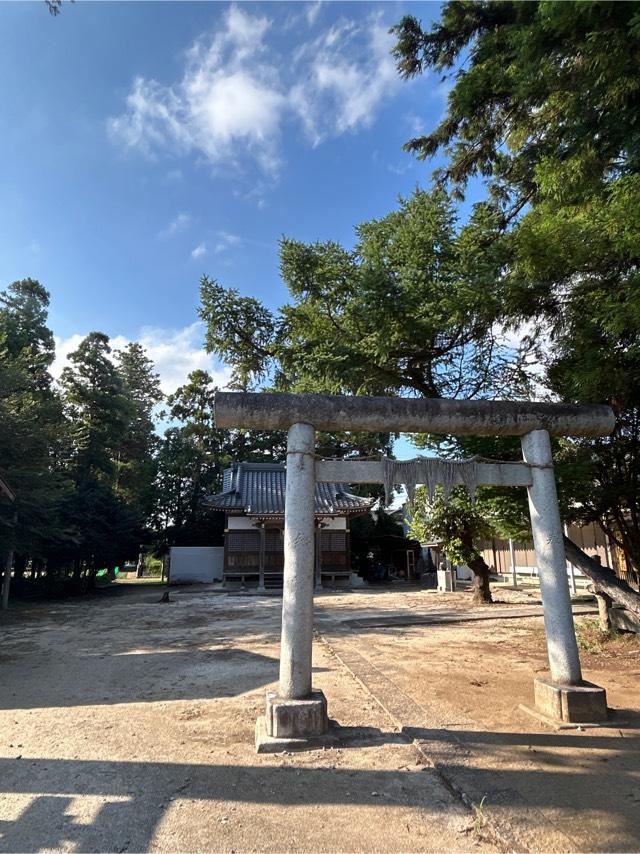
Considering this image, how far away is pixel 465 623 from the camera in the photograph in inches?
448

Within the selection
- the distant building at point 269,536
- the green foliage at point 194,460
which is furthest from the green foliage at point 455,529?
the green foliage at point 194,460

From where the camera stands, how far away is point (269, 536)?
76.5 ft

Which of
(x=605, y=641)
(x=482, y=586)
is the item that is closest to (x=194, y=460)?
(x=482, y=586)

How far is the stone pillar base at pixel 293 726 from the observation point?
422 cm

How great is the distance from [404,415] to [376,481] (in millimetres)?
734

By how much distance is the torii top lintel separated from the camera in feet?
16.6

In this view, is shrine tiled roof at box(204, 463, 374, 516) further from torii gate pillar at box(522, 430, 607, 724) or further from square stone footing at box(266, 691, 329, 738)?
square stone footing at box(266, 691, 329, 738)

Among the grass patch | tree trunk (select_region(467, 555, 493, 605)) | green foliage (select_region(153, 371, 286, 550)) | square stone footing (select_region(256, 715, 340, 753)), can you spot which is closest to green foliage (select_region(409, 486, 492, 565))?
tree trunk (select_region(467, 555, 493, 605))

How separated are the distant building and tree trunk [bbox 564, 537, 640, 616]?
48.4 ft

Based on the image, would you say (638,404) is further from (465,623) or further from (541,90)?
(465,623)

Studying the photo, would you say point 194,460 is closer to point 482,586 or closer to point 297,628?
point 482,586

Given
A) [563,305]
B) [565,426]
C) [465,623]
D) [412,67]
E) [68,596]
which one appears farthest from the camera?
[68,596]

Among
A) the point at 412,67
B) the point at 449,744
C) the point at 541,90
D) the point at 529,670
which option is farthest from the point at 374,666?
the point at 412,67

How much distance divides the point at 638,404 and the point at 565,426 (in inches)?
106
